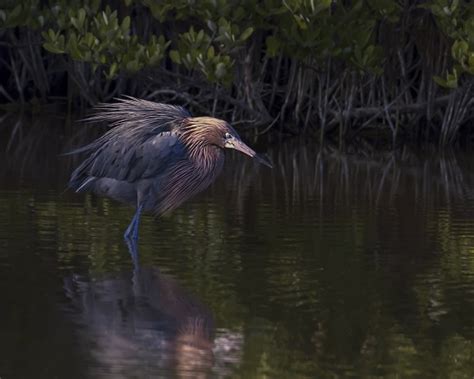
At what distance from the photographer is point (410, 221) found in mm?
10148

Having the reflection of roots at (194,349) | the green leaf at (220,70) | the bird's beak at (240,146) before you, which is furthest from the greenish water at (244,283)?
the green leaf at (220,70)

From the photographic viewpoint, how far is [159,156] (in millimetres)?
9008

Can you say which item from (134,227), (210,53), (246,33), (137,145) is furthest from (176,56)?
(134,227)

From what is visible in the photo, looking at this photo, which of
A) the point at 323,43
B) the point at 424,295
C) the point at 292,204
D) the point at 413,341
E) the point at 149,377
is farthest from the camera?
the point at 323,43

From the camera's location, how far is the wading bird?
29.6ft

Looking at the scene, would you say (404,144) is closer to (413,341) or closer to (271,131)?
(271,131)

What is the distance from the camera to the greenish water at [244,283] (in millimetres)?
6098

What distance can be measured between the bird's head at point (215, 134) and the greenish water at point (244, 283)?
56 centimetres

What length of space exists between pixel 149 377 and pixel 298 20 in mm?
9722

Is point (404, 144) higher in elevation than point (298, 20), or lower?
lower

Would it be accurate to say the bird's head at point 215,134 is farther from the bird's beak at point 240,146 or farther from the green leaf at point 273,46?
the green leaf at point 273,46

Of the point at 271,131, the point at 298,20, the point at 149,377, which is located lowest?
the point at 149,377

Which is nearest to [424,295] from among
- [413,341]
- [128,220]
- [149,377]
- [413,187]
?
[413,341]

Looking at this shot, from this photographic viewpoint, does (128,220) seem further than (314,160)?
No
